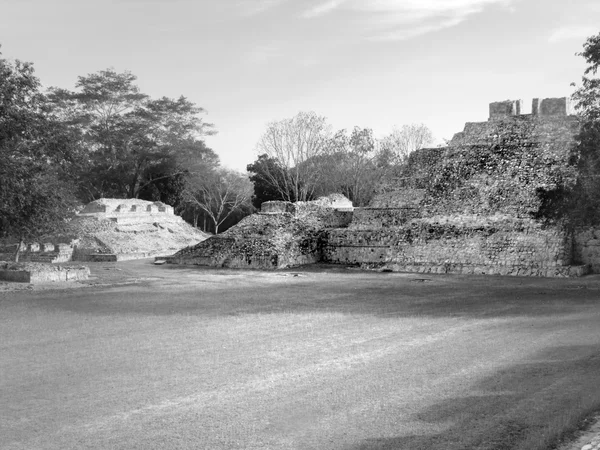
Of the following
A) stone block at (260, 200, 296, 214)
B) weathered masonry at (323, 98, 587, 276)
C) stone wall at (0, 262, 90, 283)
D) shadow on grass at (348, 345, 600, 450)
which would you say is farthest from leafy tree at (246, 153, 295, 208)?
shadow on grass at (348, 345, 600, 450)

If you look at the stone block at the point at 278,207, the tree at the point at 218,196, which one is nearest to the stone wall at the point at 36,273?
the stone block at the point at 278,207

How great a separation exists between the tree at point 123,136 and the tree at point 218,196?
5.98 ft

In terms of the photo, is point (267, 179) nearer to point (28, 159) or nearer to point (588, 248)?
point (588, 248)

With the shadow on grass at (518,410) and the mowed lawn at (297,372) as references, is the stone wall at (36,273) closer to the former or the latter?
the mowed lawn at (297,372)

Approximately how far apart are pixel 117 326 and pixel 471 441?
717 centimetres

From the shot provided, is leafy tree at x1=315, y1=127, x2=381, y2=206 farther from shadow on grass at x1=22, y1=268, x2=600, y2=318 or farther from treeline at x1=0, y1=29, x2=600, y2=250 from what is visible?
shadow on grass at x1=22, y1=268, x2=600, y2=318

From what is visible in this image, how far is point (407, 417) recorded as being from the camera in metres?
6.18

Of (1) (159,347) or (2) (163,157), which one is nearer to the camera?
(1) (159,347)

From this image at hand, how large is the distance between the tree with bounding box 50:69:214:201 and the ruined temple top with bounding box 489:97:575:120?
83.8ft

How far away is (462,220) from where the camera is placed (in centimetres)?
2417

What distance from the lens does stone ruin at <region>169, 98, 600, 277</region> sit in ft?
70.6

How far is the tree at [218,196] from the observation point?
166 feet

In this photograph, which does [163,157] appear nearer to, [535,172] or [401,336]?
[535,172]

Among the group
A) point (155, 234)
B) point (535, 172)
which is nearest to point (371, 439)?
point (535, 172)
